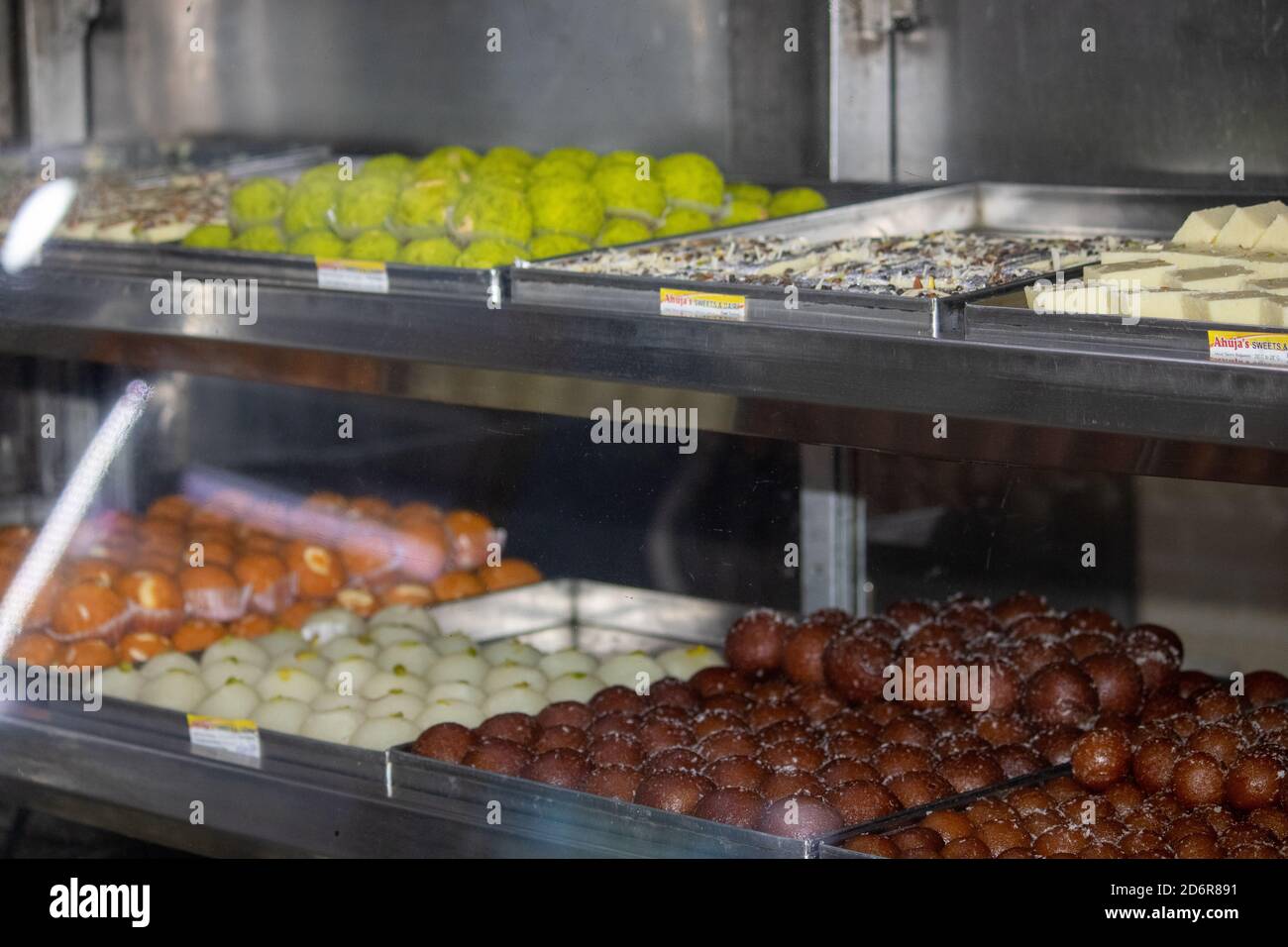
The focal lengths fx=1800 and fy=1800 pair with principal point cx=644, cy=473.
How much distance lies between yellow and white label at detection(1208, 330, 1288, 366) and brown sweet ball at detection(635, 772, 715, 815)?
100 centimetres

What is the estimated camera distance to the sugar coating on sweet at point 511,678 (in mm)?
3164

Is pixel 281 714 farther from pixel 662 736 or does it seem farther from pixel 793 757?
pixel 793 757

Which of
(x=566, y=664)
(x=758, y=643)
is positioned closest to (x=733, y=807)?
(x=758, y=643)

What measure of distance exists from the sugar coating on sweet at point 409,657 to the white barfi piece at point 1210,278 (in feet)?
5.27

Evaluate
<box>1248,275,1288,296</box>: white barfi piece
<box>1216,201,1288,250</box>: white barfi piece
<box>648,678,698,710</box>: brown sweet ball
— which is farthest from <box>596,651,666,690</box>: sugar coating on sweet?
<box>1248,275,1288,296</box>: white barfi piece

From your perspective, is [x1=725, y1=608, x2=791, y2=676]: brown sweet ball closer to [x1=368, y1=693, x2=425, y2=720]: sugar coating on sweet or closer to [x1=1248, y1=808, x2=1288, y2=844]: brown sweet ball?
[x1=368, y1=693, x2=425, y2=720]: sugar coating on sweet

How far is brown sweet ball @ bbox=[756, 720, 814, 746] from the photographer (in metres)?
2.72

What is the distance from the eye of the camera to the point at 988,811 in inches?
96.3

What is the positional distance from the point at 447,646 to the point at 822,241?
1046mm

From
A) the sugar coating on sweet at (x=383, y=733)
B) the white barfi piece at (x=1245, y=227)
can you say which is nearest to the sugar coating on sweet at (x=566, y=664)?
the sugar coating on sweet at (x=383, y=733)

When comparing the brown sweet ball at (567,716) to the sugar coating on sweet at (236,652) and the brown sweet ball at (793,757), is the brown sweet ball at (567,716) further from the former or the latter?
the sugar coating on sweet at (236,652)

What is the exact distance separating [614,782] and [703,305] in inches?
28.4

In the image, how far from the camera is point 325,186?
135 inches

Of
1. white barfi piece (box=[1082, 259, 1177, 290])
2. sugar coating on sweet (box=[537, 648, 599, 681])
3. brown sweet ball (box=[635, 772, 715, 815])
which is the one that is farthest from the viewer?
sugar coating on sweet (box=[537, 648, 599, 681])
